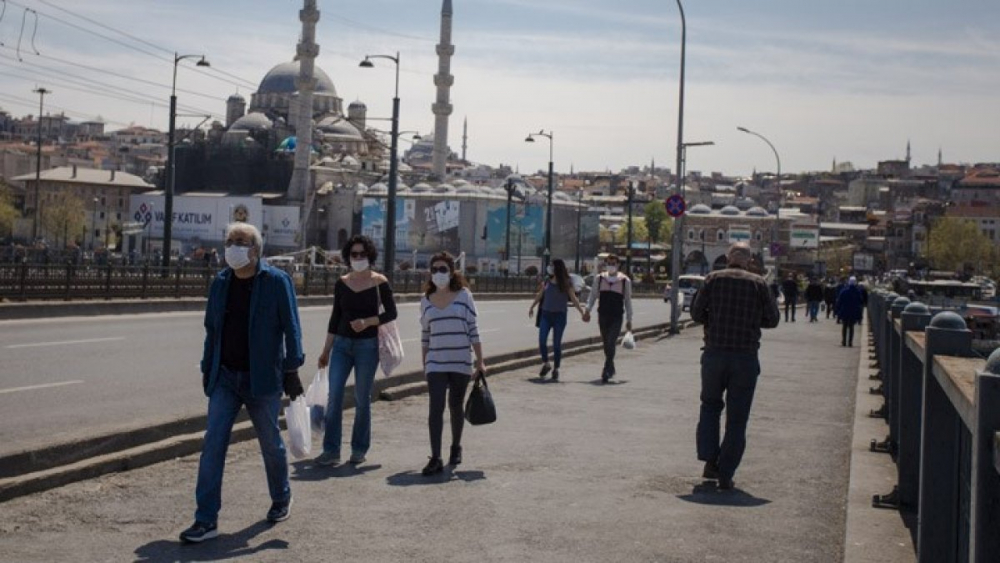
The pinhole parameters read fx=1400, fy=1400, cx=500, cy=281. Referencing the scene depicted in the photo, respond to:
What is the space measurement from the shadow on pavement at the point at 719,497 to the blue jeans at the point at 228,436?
8.97 feet

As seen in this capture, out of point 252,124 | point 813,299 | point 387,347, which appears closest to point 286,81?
point 252,124

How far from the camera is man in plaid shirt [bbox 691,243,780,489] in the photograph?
960cm

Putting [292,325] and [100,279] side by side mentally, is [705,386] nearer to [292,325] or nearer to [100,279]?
[292,325]

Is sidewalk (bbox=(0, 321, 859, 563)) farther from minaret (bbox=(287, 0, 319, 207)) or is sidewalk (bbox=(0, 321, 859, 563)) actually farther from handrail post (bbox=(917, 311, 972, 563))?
minaret (bbox=(287, 0, 319, 207))

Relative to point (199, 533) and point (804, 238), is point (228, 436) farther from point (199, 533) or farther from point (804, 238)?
point (804, 238)

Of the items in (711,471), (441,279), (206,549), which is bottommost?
(206,549)

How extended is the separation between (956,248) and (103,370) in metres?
117

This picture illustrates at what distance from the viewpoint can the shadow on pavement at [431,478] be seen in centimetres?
930

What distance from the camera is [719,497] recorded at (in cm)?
914

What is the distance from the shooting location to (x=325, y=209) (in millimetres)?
129750

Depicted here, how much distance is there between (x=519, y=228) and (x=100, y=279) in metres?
88.5

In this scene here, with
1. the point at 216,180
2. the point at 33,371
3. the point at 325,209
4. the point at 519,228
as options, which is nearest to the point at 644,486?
the point at 33,371

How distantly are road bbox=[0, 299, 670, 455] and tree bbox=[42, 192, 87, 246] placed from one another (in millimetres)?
97282

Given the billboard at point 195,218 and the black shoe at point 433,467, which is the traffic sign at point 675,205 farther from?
the billboard at point 195,218
